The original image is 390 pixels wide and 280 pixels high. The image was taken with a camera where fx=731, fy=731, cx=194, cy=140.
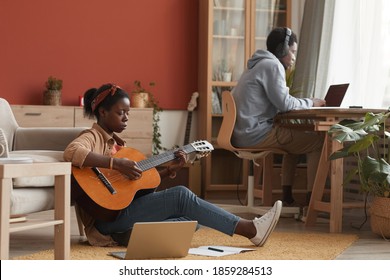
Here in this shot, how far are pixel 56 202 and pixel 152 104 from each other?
3681mm

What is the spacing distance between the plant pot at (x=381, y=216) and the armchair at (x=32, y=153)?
1.64m

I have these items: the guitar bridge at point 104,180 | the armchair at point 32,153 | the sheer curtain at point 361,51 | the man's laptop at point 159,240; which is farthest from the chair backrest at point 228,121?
the man's laptop at point 159,240

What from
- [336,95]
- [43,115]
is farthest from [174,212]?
[43,115]

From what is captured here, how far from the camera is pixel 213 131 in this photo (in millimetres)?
6301

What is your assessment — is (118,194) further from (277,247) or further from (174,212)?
(277,247)

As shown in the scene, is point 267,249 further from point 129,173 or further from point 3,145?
point 3,145

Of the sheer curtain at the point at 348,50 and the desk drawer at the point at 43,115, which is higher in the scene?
the sheer curtain at the point at 348,50

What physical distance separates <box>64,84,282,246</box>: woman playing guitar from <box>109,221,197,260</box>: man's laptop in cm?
24

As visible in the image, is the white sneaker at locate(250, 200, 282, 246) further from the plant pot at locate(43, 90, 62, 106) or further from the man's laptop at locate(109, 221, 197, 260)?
the plant pot at locate(43, 90, 62, 106)

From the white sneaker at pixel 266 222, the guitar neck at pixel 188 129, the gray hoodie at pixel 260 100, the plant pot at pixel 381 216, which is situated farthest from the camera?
the guitar neck at pixel 188 129

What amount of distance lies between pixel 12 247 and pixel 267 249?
1.15 metres

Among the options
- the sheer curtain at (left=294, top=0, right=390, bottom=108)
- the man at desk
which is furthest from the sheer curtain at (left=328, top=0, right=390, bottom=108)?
the man at desk

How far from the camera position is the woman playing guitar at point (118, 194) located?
3.13 meters

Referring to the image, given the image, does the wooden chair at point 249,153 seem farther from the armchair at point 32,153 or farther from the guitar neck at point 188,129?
the guitar neck at point 188,129
